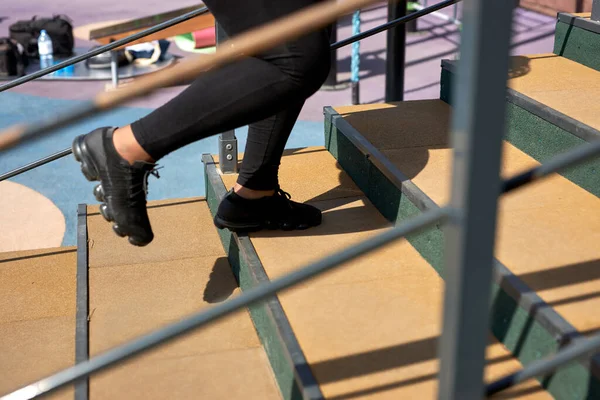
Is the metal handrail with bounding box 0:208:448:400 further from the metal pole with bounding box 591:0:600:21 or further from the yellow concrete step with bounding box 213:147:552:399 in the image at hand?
the metal pole with bounding box 591:0:600:21

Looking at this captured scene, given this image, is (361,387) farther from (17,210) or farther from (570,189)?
(17,210)

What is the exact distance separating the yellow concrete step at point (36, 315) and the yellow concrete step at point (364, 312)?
0.68 metres

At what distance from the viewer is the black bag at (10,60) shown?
7496 mm

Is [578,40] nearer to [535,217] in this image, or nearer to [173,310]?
[535,217]

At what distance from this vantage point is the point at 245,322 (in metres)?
2.21

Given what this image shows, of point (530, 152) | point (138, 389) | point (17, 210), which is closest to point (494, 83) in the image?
point (138, 389)

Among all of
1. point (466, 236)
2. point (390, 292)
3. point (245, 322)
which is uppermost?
point (466, 236)

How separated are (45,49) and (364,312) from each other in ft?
23.7

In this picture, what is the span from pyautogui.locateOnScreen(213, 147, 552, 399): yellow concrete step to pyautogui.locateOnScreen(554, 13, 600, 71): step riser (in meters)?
1.23

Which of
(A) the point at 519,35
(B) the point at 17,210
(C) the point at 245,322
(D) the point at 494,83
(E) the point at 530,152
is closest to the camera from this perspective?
(D) the point at 494,83

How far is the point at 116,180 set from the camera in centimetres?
176

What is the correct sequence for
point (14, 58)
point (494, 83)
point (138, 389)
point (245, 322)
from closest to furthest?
point (494, 83)
point (138, 389)
point (245, 322)
point (14, 58)

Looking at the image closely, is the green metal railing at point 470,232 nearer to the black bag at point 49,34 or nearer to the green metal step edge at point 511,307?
the green metal step edge at point 511,307

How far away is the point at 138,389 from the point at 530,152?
148cm
